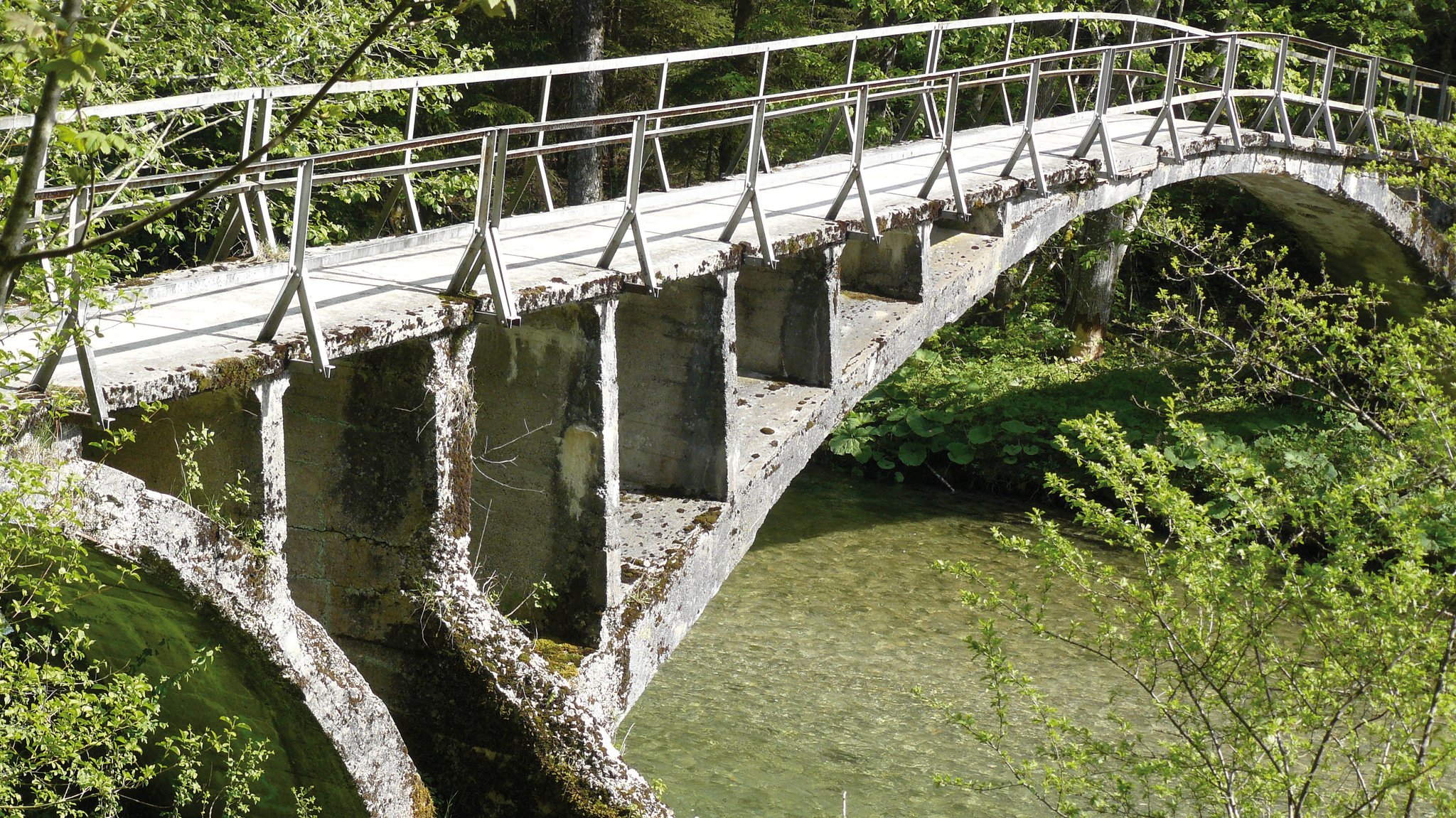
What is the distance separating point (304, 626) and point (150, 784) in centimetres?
251

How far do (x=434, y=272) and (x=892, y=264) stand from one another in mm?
5199

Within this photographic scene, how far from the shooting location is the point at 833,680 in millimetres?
12219

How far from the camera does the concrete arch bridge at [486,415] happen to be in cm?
541

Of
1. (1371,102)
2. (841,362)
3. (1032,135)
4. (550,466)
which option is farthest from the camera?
(1371,102)

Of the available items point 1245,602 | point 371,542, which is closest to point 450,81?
point 371,542

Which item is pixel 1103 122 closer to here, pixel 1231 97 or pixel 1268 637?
pixel 1231 97

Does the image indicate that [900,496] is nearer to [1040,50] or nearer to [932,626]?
[932,626]

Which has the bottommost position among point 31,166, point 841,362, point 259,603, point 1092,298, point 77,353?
point 1092,298

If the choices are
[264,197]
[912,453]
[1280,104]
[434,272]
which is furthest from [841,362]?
[912,453]

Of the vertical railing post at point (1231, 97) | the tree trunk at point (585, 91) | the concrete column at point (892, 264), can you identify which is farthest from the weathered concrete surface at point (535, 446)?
the tree trunk at point (585, 91)

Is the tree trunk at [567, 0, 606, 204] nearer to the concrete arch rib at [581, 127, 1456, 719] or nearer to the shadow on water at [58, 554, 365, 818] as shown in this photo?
the concrete arch rib at [581, 127, 1456, 719]

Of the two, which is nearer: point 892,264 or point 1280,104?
point 892,264

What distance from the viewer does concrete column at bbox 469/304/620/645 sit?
718 cm

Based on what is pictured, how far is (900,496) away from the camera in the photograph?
1836 cm
